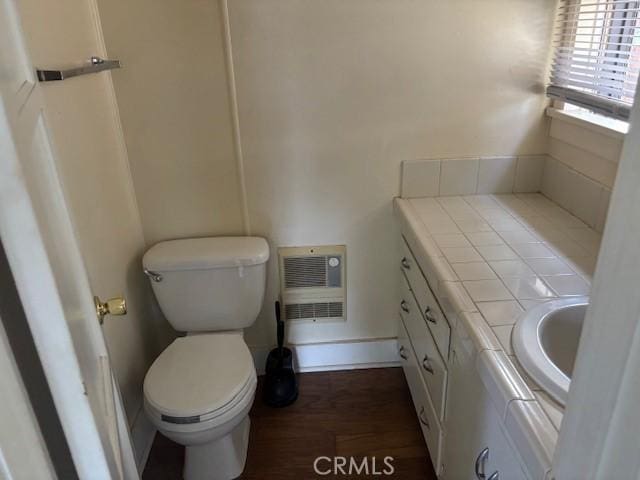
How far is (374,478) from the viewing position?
171 centimetres

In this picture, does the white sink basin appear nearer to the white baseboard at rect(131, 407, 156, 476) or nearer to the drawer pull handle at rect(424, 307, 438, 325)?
the drawer pull handle at rect(424, 307, 438, 325)

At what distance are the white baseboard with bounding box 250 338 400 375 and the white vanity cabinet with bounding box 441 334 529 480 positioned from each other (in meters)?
0.80

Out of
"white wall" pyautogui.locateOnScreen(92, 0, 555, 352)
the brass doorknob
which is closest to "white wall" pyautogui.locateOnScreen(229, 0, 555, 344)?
"white wall" pyautogui.locateOnScreen(92, 0, 555, 352)

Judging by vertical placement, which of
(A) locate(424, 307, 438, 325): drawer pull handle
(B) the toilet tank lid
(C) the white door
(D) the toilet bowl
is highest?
(C) the white door

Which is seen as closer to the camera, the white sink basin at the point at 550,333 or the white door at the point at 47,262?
the white door at the point at 47,262

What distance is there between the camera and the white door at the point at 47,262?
50 centimetres

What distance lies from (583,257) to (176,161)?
1501mm

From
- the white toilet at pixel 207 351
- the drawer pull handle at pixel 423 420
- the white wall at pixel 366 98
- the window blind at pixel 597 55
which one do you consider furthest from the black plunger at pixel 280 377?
the window blind at pixel 597 55

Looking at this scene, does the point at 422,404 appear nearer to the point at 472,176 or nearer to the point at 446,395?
the point at 446,395

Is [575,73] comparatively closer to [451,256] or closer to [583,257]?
[583,257]

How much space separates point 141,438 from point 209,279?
2.23 ft

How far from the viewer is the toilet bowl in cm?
149

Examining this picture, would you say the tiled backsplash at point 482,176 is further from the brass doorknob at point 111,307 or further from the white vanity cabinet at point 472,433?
the brass doorknob at point 111,307

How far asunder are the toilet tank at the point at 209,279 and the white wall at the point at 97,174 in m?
0.14
